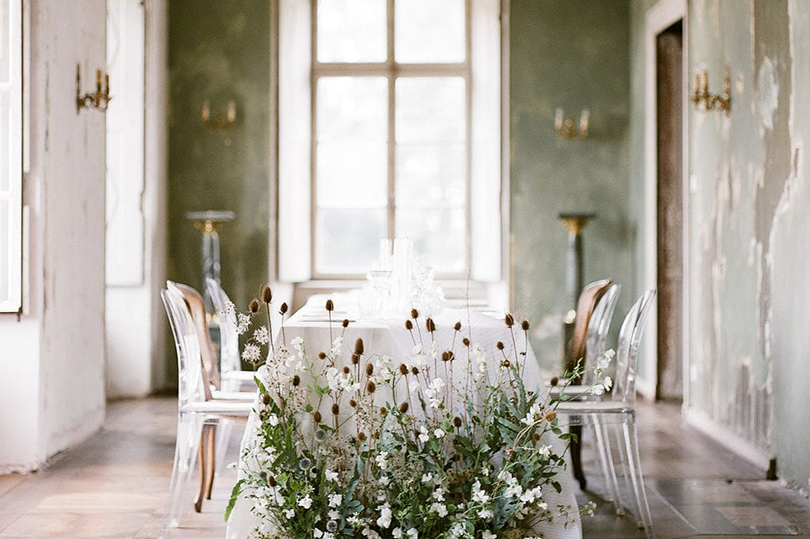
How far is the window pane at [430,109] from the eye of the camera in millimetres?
8023

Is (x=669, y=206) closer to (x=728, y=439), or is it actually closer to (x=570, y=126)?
(x=570, y=126)

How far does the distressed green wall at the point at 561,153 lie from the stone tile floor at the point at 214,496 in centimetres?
199

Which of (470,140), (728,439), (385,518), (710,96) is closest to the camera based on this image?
(385,518)

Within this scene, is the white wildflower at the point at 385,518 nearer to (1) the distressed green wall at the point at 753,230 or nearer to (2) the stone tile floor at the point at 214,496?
(2) the stone tile floor at the point at 214,496

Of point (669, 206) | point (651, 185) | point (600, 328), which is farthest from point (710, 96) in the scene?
point (600, 328)

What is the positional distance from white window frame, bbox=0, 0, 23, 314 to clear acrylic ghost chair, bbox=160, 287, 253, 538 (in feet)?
3.98

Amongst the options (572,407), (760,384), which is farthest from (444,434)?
(760,384)

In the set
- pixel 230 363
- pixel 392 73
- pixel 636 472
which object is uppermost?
pixel 392 73

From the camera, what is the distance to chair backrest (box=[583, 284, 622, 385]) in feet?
14.2

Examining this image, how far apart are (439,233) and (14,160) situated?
155 inches

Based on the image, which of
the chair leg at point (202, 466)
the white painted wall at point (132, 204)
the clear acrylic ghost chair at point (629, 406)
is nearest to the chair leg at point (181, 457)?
the chair leg at point (202, 466)

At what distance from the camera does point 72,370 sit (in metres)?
5.39

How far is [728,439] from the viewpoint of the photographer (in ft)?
18.1

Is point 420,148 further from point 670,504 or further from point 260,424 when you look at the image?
point 260,424
